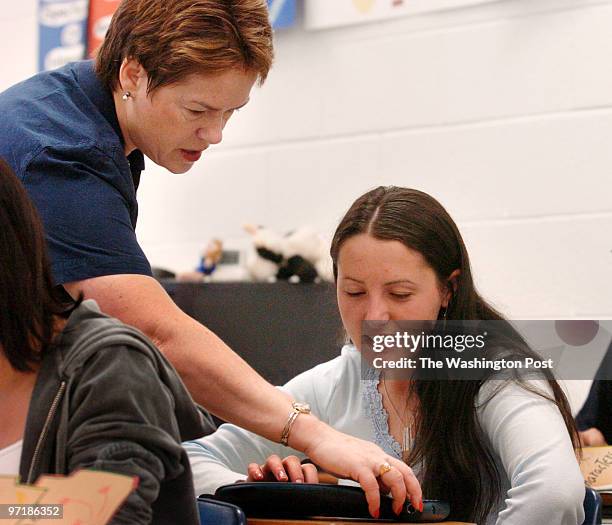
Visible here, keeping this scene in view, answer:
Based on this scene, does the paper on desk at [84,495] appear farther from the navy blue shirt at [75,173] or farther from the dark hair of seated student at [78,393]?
the navy blue shirt at [75,173]

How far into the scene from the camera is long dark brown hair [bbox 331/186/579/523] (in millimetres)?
1044

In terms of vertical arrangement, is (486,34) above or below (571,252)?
above

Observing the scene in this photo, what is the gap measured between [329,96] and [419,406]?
153cm

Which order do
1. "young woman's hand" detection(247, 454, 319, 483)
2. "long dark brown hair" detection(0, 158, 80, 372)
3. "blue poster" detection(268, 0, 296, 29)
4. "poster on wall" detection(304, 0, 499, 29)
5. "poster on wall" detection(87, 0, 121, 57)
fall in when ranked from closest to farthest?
"long dark brown hair" detection(0, 158, 80, 372) < "young woman's hand" detection(247, 454, 319, 483) < "poster on wall" detection(304, 0, 499, 29) < "blue poster" detection(268, 0, 296, 29) < "poster on wall" detection(87, 0, 121, 57)

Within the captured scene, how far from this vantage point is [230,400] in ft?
3.08

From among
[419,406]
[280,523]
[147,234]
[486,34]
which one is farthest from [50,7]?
[280,523]

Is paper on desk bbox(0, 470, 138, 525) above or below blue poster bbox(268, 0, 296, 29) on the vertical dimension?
below

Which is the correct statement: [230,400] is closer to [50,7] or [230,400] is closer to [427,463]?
[427,463]

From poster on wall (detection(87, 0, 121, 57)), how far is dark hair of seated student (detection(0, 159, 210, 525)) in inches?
88.2

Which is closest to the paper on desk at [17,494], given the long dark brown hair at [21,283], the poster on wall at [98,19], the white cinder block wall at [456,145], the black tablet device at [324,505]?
the long dark brown hair at [21,283]

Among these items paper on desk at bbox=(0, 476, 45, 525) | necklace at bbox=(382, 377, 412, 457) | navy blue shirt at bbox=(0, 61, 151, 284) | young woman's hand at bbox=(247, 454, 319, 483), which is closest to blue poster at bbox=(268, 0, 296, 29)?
navy blue shirt at bbox=(0, 61, 151, 284)

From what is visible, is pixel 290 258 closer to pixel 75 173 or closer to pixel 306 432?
pixel 75 173

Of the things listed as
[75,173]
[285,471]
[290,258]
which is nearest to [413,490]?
[285,471]

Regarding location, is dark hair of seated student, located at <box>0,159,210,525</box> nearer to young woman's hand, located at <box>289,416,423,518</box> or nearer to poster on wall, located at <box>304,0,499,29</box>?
young woman's hand, located at <box>289,416,423,518</box>
